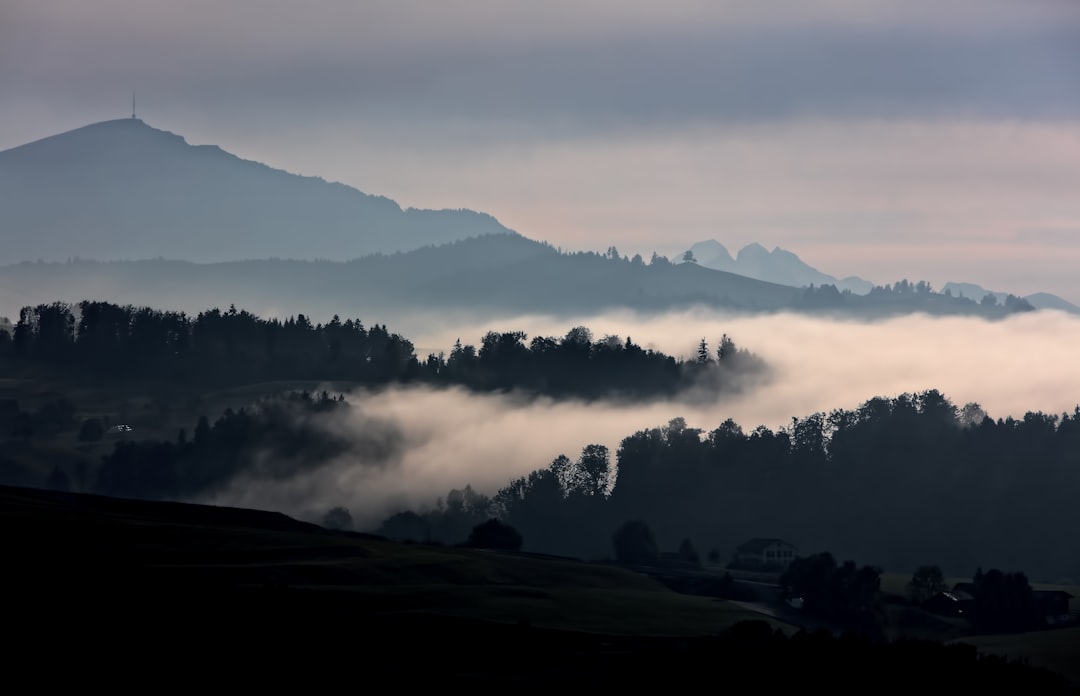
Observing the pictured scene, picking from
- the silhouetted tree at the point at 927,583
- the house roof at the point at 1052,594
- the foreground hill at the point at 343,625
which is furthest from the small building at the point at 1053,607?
the foreground hill at the point at 343,625

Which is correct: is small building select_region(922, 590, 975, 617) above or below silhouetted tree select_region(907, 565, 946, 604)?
below

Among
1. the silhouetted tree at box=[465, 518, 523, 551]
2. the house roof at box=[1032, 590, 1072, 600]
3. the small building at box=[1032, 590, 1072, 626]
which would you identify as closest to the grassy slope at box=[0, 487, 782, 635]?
the silhouetted tree at box=[465, 518, 523, 551]

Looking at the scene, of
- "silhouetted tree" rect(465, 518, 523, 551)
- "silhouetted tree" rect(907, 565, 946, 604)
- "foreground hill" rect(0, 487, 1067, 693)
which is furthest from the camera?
"silhouetted tree" rect(465, 518, 523, 551)

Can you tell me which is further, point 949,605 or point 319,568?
point 949,605

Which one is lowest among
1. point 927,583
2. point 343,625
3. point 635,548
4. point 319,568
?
point 343,625

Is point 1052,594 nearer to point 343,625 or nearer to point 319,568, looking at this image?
point 319,568

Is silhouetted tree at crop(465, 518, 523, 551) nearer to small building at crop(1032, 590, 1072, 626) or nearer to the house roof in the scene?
the house roof

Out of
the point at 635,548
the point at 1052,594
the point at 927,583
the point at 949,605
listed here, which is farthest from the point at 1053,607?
the point at 635,548

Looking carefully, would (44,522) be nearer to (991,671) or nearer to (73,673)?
(73,673)

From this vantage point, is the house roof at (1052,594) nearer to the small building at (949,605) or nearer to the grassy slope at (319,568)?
the small building at (949,605)

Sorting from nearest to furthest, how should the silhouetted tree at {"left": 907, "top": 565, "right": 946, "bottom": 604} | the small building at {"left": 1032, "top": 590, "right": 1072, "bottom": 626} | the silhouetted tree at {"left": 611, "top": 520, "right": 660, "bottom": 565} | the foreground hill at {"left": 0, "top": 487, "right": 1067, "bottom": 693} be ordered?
1. the foreground hill at {"left": 0, "top": 487, "right": 1067, "bottom": 693}
2. the small building at {"left": 1032, "top": 590, "right": 1072, "bottom": 626}
3. the silhouetted tree at {"left": 907, "top": 565, "right": 946, "bottom": 604}
4. the silhouetted tree at {"left": 611, "top": 520, "right": 660, "bottom": 565}

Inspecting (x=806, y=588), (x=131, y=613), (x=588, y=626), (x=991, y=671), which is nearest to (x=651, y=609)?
(x=588, y=626)

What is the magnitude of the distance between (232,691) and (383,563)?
170ft

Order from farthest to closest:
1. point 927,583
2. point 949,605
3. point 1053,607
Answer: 1. point 927,583
2. point 949,605
3. point 1053,607
